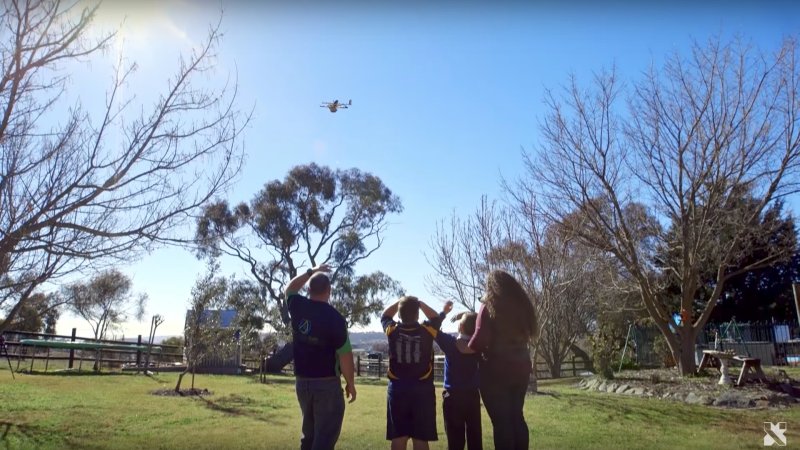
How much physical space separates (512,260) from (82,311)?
31.3 meters

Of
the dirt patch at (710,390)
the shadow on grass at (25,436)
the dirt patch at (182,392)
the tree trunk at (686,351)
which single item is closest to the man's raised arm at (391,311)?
the shadow on grass at (25,436)

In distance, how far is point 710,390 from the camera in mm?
10703

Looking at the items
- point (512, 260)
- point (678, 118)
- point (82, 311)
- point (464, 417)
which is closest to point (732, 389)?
point (512, 260)

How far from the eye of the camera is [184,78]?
6086 millimetres

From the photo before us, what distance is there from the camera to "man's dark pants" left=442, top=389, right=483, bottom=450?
4359mm

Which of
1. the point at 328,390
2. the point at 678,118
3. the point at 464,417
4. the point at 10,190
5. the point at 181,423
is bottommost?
the point at 181,423

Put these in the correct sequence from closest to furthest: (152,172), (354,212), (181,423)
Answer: (152,172) < (181,423) < (354,212)

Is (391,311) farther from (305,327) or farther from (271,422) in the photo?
(271,422)

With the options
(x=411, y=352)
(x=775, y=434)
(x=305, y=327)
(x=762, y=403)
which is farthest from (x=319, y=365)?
(x=762, y=403)

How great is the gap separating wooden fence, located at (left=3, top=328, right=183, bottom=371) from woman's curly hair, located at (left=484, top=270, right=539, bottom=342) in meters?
20.0

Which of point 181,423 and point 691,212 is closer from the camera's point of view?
point 181,423

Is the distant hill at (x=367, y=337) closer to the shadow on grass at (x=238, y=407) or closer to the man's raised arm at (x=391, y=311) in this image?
the shadow on grass at (x=238, y=407)

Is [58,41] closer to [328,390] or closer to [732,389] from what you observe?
[328,390]

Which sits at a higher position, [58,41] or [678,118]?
[678,118]
